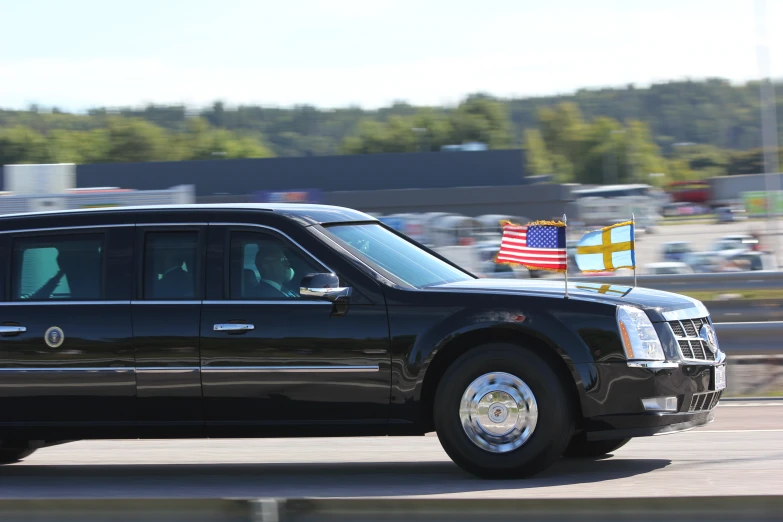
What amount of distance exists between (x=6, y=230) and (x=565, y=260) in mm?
3653

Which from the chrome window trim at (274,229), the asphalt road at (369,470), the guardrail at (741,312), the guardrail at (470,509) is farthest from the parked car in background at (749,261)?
the guardrail at (470,509)

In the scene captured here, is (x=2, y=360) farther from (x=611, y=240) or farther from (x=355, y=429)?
(x=611, y=240)

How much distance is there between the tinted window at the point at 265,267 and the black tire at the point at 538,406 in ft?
3.32

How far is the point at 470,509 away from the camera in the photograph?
3.90 m

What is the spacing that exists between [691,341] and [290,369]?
2271mm

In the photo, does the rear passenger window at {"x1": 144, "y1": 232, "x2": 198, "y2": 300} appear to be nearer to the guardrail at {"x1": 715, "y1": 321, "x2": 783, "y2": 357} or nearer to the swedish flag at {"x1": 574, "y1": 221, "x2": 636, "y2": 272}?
the swedish flag at {"x1": 574, "y1": 221, "x2": 636, "y2": 272}

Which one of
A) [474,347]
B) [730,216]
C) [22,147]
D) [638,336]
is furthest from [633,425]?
[22,147]

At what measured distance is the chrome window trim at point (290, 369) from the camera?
594cm

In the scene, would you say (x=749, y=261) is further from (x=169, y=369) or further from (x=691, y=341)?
(x=169, y=369)

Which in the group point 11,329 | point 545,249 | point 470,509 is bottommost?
point 470,509

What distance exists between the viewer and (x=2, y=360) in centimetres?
621

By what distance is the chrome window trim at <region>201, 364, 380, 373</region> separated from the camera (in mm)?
5938

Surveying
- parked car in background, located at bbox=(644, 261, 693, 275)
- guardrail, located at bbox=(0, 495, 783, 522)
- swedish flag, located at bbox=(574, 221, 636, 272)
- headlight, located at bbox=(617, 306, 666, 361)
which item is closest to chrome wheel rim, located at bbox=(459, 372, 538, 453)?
headlight, located at bbox=(617, 306, 666, 361)

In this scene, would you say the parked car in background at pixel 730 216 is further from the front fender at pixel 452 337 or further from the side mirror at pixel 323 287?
the side mirror at pixel 323 287
